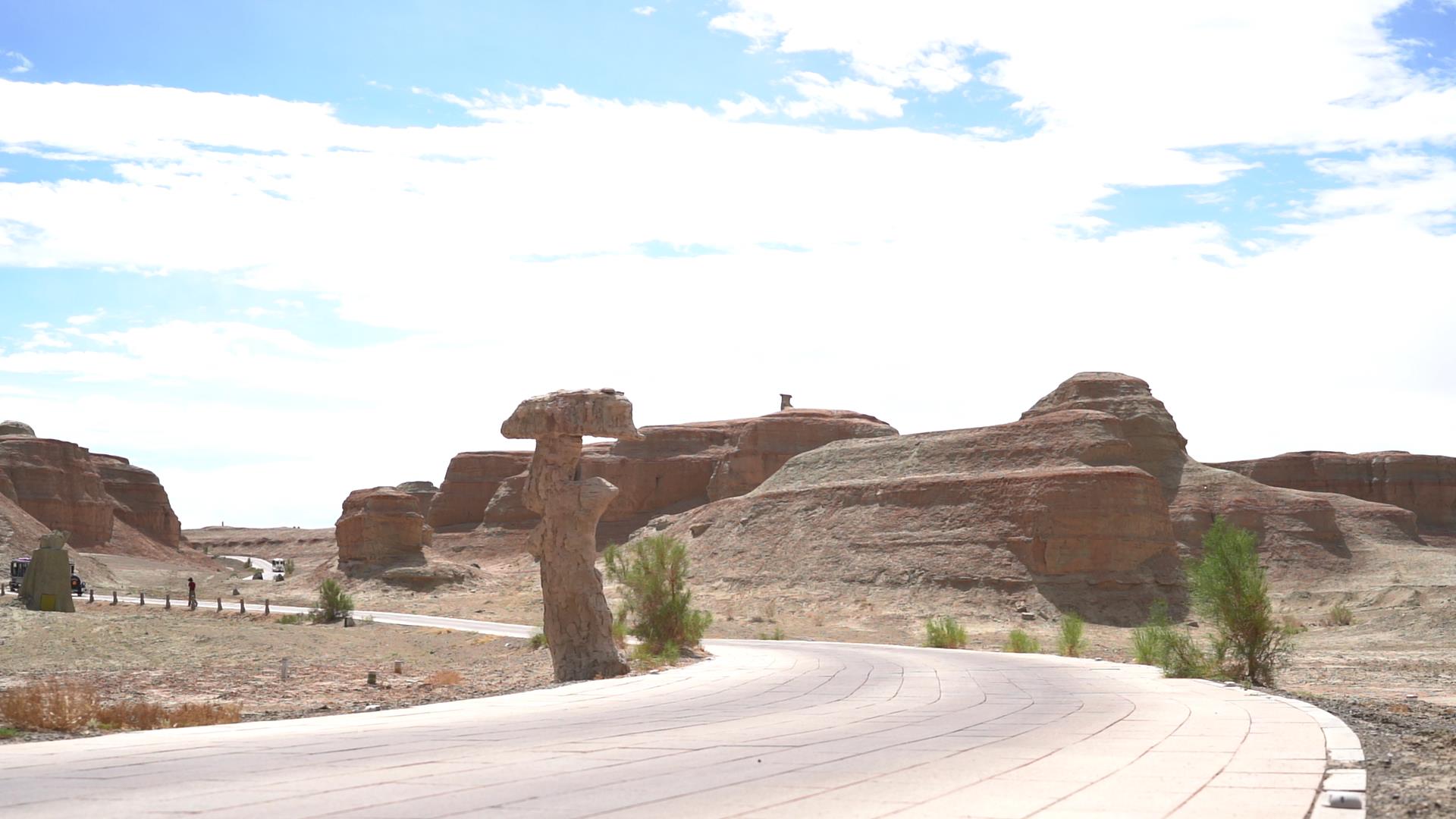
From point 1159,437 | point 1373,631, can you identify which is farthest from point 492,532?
point 1373,631

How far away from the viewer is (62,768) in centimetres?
827

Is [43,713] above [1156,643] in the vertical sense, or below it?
above

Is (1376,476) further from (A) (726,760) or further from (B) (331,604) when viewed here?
(A) (726,760)

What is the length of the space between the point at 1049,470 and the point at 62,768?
4571 centimetres

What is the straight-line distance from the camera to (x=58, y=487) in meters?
83.9

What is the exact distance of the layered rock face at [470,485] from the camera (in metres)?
94.9

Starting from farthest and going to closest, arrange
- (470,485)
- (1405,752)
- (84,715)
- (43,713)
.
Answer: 1. (470,485)
2. (84,715)
3. (43,713)
4. (1405,752)

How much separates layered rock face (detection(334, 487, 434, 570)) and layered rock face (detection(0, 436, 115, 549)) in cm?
3219

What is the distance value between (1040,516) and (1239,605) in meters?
29.8

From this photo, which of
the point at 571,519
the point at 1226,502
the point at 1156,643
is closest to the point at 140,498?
the point at 1226,502

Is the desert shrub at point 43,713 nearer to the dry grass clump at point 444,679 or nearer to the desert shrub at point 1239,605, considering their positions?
the dry grass clump at point 444,679

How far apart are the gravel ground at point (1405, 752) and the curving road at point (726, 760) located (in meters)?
0.28

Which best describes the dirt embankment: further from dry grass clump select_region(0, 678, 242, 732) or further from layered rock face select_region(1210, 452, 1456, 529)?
layered rock face select_region(1210, 452, 1456, 529)

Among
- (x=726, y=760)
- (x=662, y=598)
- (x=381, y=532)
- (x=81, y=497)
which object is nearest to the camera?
(x=726, y=760)
